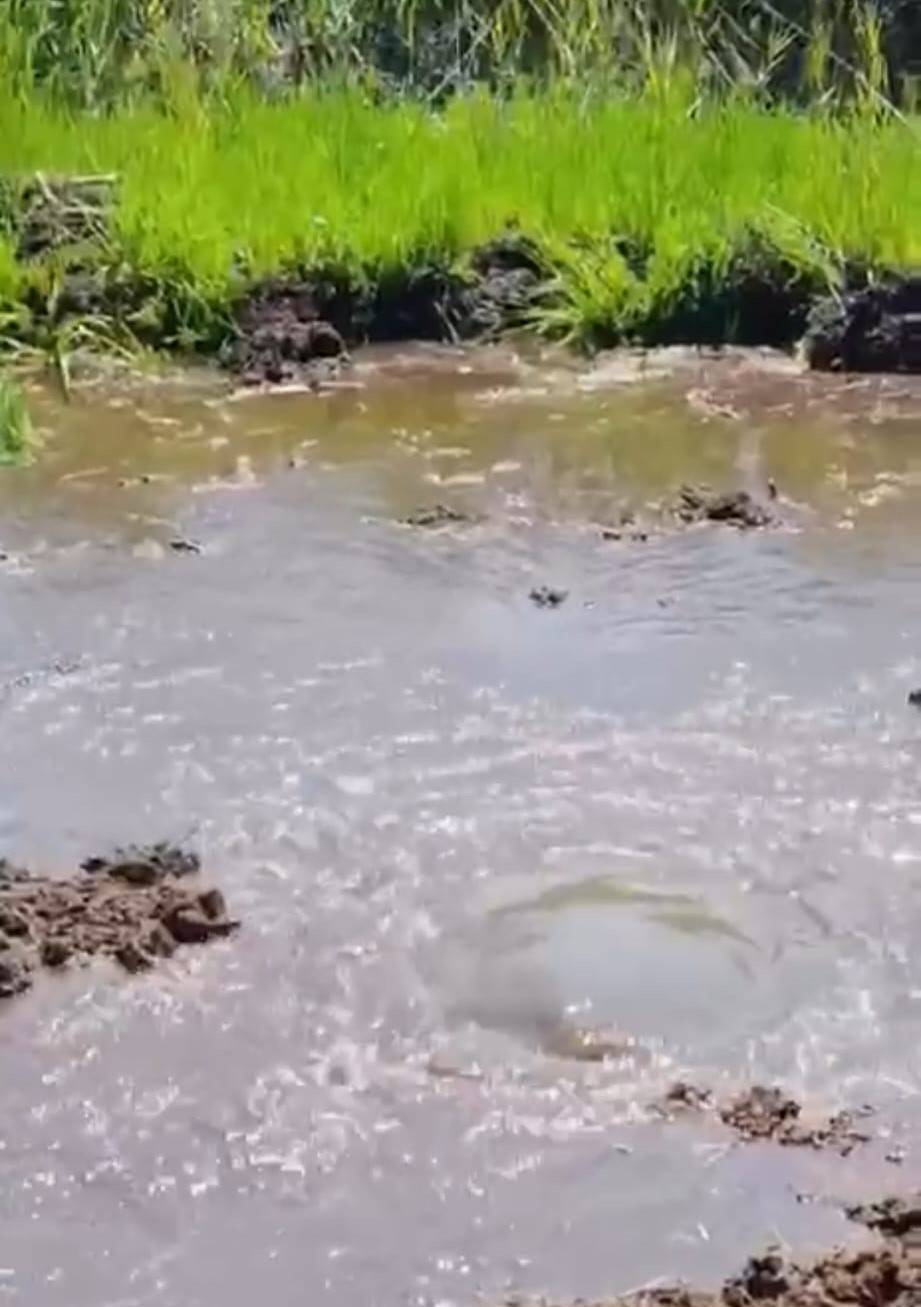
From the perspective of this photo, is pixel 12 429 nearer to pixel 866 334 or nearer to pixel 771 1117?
pixel 866 334

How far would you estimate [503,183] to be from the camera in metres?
8.20

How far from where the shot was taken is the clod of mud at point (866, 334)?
739cm

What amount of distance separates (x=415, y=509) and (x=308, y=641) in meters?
0.98

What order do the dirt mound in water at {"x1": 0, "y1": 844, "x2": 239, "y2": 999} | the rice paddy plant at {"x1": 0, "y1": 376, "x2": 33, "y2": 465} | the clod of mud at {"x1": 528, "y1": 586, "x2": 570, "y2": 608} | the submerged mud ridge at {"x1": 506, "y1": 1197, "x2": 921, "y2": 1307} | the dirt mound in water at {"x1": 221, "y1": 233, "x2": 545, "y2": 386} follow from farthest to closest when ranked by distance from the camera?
the dirt mound in water at {"x1": 221, "y1": 233, "x2": 545, "y2": 386}
the rice paddy plant at {"x1": 0, "y1": 376, "x2": 33, "y2": 465}
the clod of mud at {"x1": 528, "y1": 586, "x2": 570, "y2": 608}
the dirt mound in water at {"x1": 0, "y1": 844, "x2": 239, "y2": 999}
the submerged mud ridge at {"x1": 506, "y1": 1197, "x2": 921, "y2": 1307}

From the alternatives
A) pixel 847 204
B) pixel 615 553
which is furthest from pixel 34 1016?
pixel 847 204

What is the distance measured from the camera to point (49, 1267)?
3.16 m

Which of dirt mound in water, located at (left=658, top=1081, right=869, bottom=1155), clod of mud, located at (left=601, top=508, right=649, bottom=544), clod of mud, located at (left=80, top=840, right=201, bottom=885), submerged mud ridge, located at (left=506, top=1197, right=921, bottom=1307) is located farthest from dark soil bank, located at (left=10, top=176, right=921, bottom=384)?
submerged mud ridge, located at (left=506, top=1197, right=921, bottom=1307)

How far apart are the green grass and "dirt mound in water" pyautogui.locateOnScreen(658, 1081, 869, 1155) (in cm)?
436

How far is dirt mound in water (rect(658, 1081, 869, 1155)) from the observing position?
3.41m

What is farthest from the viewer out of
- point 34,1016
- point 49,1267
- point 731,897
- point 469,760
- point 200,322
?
point 200,322

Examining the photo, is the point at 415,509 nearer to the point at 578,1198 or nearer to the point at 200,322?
the point at 200,322

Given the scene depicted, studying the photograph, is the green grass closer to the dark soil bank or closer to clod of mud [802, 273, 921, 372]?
the dark soil bank

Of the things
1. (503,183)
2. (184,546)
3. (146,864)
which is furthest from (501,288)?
(146,864)

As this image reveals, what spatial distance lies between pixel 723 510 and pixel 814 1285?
10.4 feet
